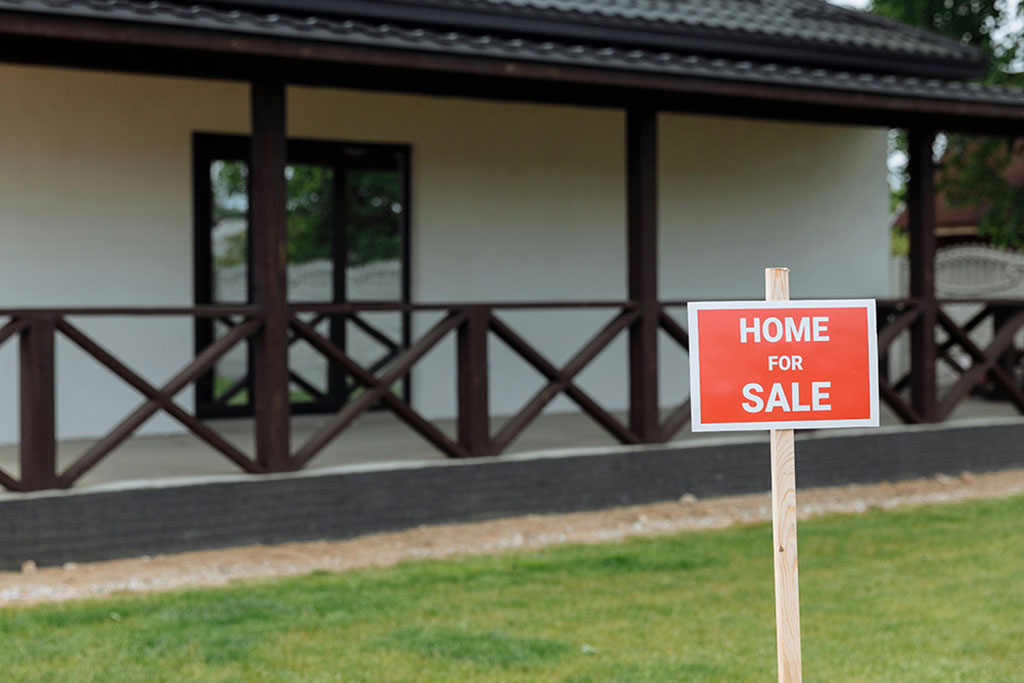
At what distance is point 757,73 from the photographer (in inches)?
318

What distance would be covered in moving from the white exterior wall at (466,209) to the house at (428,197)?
19 mm

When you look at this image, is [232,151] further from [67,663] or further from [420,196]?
[67,663]

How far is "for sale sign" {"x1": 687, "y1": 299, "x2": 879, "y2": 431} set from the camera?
3594 millimetres

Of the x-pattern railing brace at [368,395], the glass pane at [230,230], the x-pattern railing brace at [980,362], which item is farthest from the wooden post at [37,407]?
the x-pattern railing brace at [980,362]

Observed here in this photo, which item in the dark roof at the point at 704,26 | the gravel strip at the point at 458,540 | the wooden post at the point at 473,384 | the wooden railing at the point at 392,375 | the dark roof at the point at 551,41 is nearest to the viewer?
the gravel strip at the point at 458,540

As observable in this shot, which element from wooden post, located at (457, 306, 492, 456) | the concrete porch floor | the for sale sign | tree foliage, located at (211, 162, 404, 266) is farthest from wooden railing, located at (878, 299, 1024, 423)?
the for sale sign

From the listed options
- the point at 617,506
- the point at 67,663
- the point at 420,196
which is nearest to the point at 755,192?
the point at 420,196

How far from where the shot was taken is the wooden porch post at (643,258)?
8.20m

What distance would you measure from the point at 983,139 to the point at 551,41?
27.5 feet

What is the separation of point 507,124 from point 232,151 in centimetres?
225

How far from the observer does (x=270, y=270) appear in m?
7.00

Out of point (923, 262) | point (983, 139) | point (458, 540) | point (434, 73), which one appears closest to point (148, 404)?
point (458, 540)

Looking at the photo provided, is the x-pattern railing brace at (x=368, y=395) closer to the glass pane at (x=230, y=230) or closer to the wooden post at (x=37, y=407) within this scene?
the wooden post at (x=37, y=407)

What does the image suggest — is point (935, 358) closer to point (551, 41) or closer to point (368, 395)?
point (551, 41)
